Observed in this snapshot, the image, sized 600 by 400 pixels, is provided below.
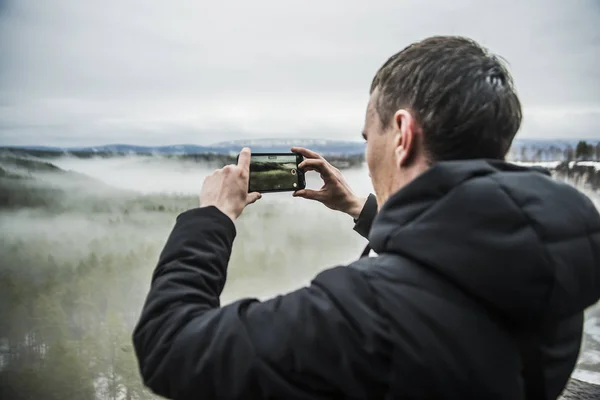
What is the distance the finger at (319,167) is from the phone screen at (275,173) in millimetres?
17

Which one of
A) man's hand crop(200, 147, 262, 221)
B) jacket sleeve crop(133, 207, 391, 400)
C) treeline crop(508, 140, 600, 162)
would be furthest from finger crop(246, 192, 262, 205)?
treeline crop(508, 140, 600, 162)

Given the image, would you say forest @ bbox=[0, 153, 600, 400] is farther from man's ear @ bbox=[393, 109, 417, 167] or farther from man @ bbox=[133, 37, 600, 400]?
man's ear @ bbox=[393, 109, 417, 167]

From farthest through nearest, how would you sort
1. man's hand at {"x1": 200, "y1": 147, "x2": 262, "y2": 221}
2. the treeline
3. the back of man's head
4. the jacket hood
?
the treeline, man's hand at {"x1": 200, "y1": 147, "x2": 262, "y2": 221}, the back of man's head, the jacket hood

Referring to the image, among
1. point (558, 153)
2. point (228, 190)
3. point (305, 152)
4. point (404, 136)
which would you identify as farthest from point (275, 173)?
point (558, 153)

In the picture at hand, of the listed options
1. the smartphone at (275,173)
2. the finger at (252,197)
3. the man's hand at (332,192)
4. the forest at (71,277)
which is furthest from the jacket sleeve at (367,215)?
the forest at (71,277)

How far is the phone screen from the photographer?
1034 millimetres

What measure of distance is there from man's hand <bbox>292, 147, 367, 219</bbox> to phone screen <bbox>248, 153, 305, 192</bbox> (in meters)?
0.03

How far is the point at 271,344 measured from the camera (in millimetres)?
598

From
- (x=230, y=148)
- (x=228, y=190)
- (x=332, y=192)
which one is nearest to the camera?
(x=228, y=190)

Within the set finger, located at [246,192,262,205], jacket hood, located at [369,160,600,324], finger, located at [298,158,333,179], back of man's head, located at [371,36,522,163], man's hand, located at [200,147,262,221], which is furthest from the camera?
finger, located at [298,158,333,179]

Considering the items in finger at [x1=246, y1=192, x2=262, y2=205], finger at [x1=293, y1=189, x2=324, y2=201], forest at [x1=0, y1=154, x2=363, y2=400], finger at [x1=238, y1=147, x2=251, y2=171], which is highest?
finger at [x1=238, y1=147, x2=251, y2=171]

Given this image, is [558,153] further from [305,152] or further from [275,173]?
[275,173]

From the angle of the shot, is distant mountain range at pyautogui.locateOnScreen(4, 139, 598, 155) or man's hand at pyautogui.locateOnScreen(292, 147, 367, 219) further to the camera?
distant mountain range at pyautogui.locateOnScreen(4, 139, 598, 155)

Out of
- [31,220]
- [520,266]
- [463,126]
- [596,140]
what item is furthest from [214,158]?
[596,140]
